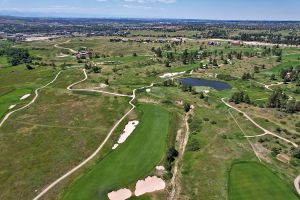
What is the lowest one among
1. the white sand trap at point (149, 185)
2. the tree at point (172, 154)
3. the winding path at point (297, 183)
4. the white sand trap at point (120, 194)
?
the white sand trap at point (120, 194)

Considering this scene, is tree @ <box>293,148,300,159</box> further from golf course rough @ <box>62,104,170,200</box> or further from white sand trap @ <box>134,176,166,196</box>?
white sand trap @ <box>134,176,166,196</box>

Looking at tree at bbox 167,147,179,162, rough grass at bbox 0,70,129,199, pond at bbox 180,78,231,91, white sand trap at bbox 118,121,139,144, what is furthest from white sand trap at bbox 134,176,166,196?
pond at bbox 180,78,231,91

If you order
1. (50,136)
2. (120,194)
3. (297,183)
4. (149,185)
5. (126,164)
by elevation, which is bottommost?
(50,136)

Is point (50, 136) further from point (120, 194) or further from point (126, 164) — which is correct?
point (120, 194)

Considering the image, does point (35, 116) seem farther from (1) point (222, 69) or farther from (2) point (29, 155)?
(1) point (222, 69)

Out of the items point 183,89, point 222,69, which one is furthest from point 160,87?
point 222,69

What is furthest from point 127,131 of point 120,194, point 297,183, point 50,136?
point 297,183

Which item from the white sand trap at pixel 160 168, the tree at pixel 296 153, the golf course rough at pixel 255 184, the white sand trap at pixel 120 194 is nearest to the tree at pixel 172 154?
the white sand trap at pixel 160 168

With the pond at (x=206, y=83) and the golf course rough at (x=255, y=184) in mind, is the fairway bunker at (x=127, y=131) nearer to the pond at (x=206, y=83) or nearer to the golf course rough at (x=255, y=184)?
the golf course rough at (x=255, y=184)
